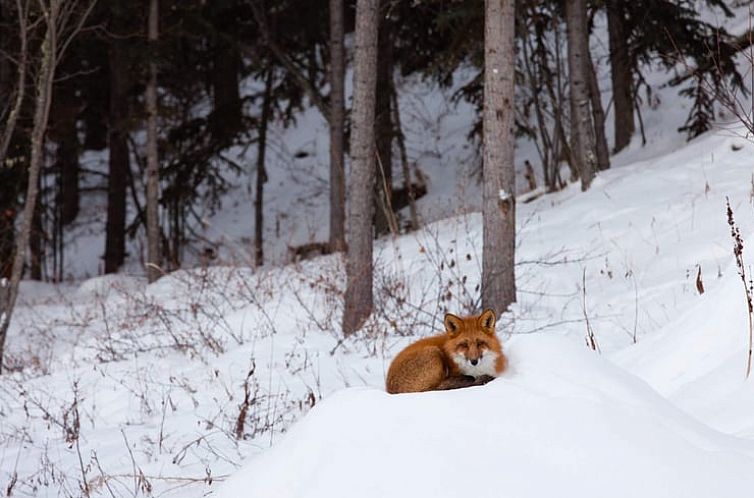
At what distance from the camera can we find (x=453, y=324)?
17.5ft

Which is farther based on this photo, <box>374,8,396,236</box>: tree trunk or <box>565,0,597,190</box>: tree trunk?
<box>374,8,396,236</box>: tree trunk

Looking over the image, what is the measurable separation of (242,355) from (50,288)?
13.7 m

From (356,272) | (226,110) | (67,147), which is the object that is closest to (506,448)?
(356,272)

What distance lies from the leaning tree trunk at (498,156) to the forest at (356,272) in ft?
0.08

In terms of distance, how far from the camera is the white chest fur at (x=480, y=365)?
4.87m

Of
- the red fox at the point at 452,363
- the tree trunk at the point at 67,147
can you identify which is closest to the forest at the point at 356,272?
the tree trunk at the point at 67,147

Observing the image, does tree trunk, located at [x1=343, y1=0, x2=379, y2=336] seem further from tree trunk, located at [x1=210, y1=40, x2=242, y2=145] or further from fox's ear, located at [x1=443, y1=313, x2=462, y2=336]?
tree trunk, located at [x1=210, y1=40, x2=242, y2=145]

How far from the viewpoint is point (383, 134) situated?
17.3 metres

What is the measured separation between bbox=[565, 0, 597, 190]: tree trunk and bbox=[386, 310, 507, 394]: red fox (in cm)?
928

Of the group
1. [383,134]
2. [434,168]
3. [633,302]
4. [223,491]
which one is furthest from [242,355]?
[434,168]

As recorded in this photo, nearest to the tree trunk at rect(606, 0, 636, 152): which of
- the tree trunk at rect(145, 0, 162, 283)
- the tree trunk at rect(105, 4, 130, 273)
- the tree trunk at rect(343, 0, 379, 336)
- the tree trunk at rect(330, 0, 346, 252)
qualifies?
the tree trunk at rect(330, 0, 346, 252)

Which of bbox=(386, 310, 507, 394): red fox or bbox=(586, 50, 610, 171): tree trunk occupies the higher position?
bbox=(586, 50, 610, 171): tree trunk

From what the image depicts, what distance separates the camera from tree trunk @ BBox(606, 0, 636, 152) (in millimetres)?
16984

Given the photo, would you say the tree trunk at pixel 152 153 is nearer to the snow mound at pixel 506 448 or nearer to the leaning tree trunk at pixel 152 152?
the leaning tree trunk at pixel 152 152
